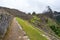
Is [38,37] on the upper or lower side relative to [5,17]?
lower

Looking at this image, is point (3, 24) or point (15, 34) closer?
point (3, 24)

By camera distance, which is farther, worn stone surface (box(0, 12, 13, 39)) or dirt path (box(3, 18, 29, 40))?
dirt path (box(3, 18, 29, 40))

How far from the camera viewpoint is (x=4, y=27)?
24.1m

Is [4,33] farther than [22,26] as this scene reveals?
No

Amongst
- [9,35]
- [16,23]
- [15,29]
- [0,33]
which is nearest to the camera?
[0,33]

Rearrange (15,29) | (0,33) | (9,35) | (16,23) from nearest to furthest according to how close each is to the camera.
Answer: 1. (0,33)
2. (9,35)
3. (15,29)
4. (16,23)

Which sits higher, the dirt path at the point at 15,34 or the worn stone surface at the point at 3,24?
the worn stone surface at the point at 3,24

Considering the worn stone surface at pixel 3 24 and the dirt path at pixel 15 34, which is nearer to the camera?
the worn stone surface at pixel 3 24

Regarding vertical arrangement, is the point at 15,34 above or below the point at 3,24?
below

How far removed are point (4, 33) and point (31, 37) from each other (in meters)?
3.73

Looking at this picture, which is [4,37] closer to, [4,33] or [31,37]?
[4,33]

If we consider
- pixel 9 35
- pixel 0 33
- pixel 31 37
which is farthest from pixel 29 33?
pixel 0 33

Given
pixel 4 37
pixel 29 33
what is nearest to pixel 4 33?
pixel 4 37

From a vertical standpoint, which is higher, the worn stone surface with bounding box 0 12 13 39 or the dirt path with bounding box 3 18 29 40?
the worn stone surface with bounding box 0 12 13 39
